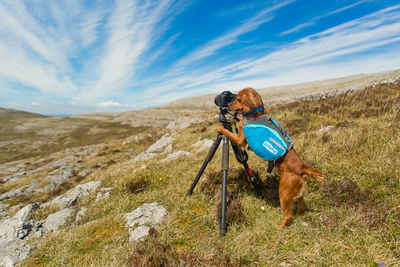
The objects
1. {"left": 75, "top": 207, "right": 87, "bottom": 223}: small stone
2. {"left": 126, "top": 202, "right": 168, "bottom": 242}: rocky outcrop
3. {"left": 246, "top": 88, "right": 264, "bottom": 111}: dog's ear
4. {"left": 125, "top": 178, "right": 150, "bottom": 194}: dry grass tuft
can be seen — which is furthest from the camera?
{"left": 125, "top": 178, "right": 150, "bottom": 194}: dry grass tuft

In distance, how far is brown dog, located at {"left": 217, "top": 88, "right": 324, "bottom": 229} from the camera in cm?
261

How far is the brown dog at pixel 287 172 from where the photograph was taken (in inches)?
103

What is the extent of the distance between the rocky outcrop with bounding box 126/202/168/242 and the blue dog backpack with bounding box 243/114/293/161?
2.45 m

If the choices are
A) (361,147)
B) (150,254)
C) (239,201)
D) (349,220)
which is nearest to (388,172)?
(361,147)

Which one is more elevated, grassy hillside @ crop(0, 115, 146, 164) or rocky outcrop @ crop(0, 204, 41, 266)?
rocky outcrop @ crop(0, 204, 41, 266)

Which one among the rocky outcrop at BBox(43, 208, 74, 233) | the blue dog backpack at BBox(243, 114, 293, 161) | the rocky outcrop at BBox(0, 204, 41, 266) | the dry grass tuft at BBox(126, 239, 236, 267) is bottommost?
the rocky outcrop at BBox(43, 208, 74, 233)

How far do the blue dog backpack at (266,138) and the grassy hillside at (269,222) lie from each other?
4.12 feet

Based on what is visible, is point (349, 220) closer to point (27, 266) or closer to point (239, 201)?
point (239, 201)

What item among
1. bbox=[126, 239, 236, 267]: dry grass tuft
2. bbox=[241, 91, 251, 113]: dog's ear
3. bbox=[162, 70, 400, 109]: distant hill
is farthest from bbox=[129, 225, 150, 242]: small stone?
bbox=[162, 70, 400, 109]: distant hill

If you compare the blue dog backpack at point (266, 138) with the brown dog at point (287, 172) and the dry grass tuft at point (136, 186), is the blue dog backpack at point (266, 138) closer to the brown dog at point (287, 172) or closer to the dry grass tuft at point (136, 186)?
the brown dog at point (287, 172)

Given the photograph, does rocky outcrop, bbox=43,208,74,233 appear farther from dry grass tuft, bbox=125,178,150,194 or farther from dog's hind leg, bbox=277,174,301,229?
dog's hind leg, bbox=277,174,301,229

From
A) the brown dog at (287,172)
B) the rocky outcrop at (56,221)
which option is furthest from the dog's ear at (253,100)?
the rocky outcrop at (56,221)

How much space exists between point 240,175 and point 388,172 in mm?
2736

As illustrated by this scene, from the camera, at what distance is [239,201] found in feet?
11.9
